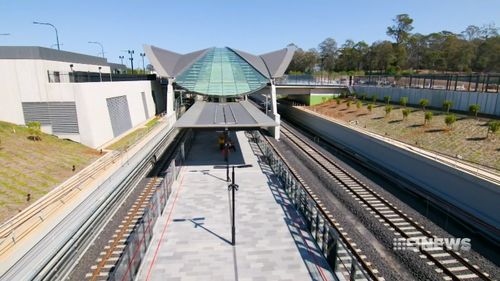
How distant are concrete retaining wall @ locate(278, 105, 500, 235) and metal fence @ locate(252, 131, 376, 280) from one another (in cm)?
958

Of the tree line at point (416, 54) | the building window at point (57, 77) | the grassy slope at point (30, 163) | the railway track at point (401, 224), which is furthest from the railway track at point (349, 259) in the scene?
the tree line at point (416, 54)

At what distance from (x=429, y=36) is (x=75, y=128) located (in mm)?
114750

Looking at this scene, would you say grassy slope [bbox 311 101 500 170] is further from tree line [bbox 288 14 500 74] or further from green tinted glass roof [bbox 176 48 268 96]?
tree line [bbox 288 14 500 74]

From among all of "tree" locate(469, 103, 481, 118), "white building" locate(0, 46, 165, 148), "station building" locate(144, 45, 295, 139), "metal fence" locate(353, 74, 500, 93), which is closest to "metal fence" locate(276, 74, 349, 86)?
"metal fence" locate(353, 74, 500, 93)

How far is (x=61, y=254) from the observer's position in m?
13.0

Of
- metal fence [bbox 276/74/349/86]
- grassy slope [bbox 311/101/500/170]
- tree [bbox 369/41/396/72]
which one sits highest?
tree [bbox 369/41/396/72]

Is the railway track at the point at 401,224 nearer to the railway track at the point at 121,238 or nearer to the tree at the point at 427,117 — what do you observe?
the tree at the point at 427,117

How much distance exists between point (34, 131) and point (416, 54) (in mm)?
117710

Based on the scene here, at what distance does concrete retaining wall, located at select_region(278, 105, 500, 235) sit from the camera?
1792 centimetres

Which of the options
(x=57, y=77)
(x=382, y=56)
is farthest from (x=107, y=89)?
(x=382, y=56)

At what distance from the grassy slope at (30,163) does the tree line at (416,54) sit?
7958 centimetres

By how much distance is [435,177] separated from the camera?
22.3m

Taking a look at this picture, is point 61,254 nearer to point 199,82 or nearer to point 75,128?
point 75,128

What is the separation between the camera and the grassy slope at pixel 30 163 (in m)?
18.3
